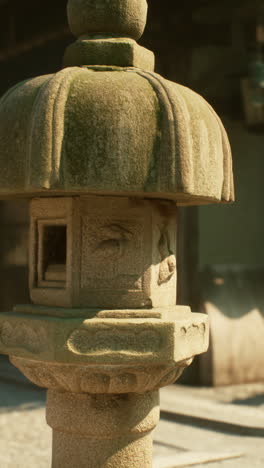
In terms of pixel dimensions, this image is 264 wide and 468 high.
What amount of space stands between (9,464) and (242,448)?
1862 millimetres

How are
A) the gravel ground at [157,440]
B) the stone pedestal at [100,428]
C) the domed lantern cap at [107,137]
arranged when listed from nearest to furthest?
the domed lantern cap at [107,137] → the stone pedestal at [100,428] → the gravel ground at [157,440]

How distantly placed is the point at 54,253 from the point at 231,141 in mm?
5048

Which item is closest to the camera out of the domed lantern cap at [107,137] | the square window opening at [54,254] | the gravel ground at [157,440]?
the domed lantern cap at [107,137]

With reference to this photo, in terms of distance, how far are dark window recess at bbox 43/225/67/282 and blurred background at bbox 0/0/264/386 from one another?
161 inches

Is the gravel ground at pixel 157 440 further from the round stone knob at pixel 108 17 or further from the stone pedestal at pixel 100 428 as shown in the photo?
the round stone knob at pixel 108 17

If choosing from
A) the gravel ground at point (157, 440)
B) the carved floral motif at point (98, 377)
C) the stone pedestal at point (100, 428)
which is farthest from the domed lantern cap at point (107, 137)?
the gravel ground at point (157, 440)

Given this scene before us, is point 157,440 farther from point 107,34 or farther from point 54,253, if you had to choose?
point 107,34

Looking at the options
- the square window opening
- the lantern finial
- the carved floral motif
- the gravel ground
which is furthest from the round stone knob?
the gravel ground

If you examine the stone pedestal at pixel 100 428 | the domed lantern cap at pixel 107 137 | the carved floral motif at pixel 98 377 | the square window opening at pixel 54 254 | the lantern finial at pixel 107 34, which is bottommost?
the stone pedestal at pixel 100 428

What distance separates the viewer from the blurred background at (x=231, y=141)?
25.6 feet

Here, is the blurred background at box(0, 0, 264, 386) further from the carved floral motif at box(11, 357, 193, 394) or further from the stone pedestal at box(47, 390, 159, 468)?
the carved floral motif at box(11, 357, 193, 394)

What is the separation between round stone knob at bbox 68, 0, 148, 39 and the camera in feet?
12.0

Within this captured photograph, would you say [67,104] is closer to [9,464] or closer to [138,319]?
[138,319]

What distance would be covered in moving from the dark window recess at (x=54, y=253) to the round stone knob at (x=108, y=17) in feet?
3.35
